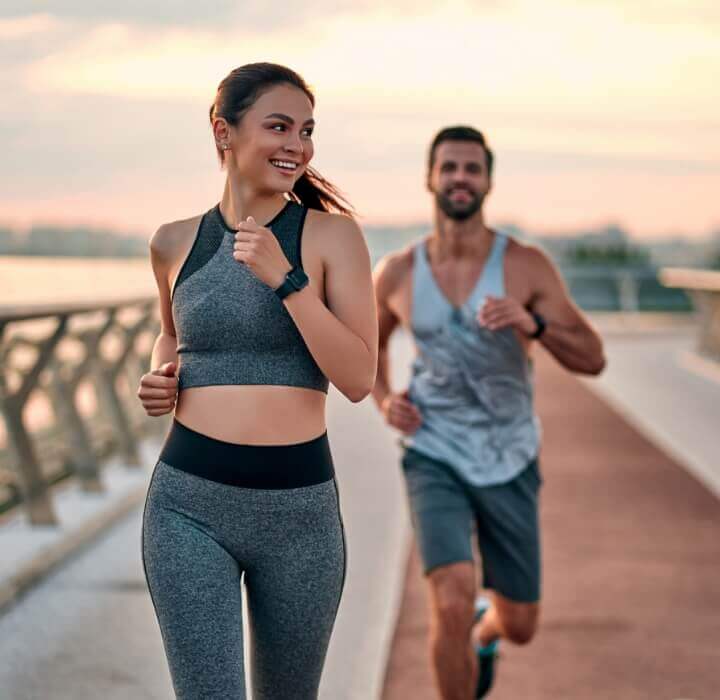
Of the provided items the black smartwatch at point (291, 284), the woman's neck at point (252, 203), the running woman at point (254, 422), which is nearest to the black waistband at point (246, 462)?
the running woman at point (254, 422)

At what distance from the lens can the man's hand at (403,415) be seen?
485 centimetres

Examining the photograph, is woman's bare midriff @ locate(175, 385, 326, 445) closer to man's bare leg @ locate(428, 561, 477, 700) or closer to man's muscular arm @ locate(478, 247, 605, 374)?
man's bare leg @ locate(428, 561, 477, 700)

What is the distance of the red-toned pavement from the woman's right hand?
254cm

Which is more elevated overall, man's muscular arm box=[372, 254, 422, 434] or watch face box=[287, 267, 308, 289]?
watch face box=[287, 267, 308, 289]

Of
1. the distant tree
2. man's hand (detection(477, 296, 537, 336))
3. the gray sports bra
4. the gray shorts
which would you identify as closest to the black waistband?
the gray sports bra

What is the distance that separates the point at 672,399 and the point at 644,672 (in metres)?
12.0

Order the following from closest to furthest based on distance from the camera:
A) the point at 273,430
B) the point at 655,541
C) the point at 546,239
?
the point at 273,430 → the point at 655,541 → the point at 546,239

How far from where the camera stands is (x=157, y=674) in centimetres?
527

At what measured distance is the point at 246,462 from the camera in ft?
9.50

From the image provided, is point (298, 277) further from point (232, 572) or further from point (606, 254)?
point (606, 254)

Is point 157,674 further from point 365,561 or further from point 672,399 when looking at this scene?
point 672,399

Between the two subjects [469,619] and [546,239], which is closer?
[469,619]

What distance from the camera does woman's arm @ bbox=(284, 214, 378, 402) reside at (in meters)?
2.77

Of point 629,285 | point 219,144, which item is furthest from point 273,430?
point 629,285
